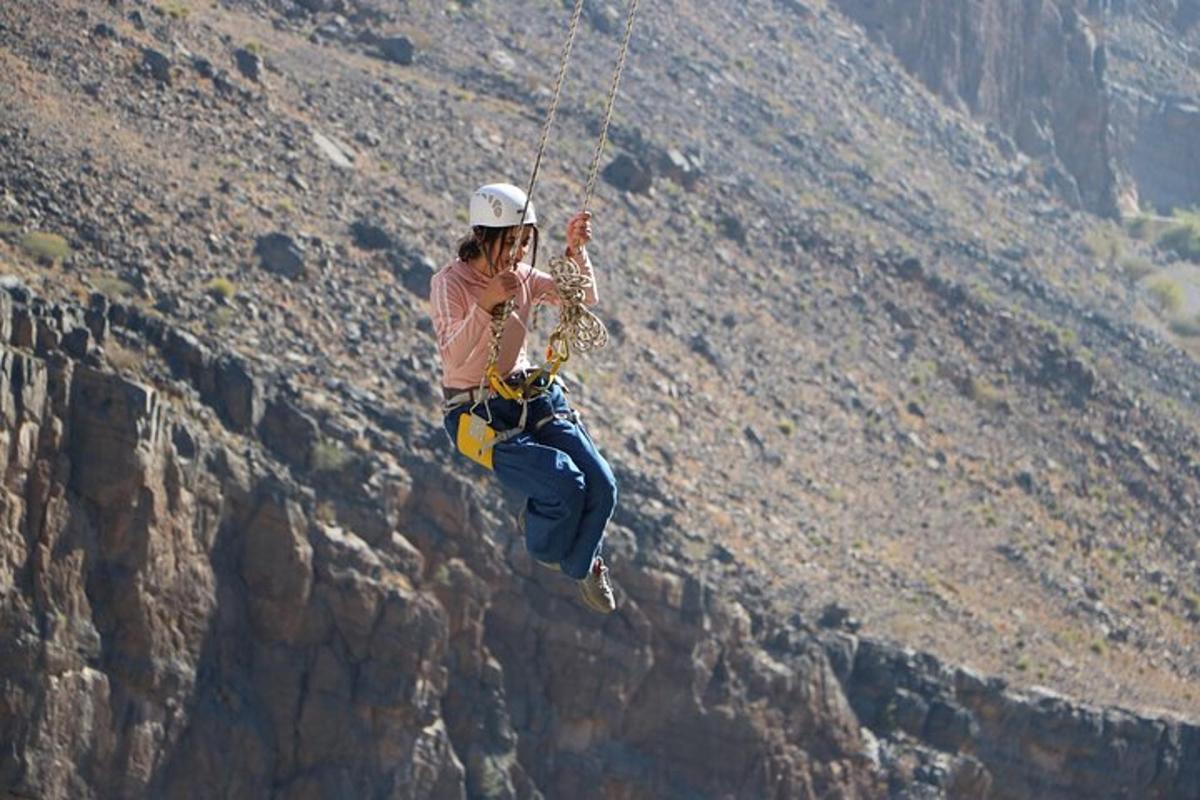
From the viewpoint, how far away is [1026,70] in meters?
92.6

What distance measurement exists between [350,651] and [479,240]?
27.0 meters

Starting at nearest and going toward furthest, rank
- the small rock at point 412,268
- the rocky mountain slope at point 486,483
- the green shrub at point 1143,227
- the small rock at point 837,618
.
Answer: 1. the rocky mountain slope at point 486,483
2. the small rock at point 837,618
3. the small rock at point 412,268
4. the green shrub at point 1143,227

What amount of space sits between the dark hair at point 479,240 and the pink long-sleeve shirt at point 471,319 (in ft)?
0.30

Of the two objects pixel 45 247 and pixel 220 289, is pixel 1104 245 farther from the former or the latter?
pixel 45 247

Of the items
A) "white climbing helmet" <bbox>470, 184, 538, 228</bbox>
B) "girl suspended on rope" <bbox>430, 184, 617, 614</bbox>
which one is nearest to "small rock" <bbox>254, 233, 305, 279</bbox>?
"girl suspended on rope" <bbox>430, 184, 617, 614</bbox>

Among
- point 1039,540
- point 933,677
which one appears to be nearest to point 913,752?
point 933,677

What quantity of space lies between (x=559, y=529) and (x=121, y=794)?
23263 mm

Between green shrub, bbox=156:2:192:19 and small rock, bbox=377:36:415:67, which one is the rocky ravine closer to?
green shrub, bbox=156:2:192:19

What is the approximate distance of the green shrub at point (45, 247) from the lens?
143ft

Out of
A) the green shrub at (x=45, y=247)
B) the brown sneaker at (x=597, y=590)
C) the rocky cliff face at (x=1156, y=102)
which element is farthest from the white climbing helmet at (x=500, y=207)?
the rocky cliff face at (x=1156, y=102)

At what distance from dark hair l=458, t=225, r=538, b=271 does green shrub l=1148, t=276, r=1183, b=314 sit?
65.9m

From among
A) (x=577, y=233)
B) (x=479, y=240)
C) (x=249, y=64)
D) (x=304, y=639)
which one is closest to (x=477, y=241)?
(x=479, y=240)

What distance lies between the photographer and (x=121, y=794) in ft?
132

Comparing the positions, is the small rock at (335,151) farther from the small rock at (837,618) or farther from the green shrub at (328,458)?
the small rock at (837,618)
